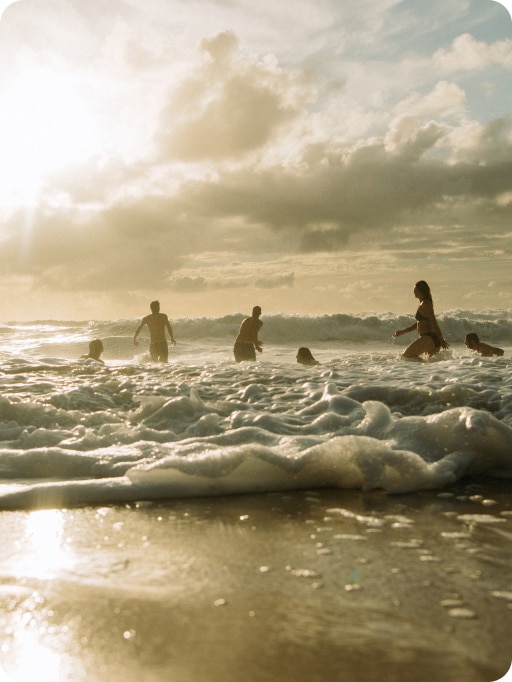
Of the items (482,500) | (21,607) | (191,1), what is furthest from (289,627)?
(191,1)

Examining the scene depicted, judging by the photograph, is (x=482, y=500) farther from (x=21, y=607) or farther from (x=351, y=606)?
(x=21, y=607)

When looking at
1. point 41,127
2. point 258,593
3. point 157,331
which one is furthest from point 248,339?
point 258,593

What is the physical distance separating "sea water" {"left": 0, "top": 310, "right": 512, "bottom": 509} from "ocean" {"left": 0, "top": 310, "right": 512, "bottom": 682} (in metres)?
0.02

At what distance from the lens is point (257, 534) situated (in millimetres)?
2418

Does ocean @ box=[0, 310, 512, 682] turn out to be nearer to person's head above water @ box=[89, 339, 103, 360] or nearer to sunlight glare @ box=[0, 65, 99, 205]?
sunlight glare @ box=[0, 65, 99, 205]

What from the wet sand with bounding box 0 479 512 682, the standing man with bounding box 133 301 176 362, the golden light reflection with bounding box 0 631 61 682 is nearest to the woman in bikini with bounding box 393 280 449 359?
the standing man with bounding box 133 301 176 362

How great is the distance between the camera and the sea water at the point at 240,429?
10.1 ft

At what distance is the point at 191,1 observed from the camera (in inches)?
193

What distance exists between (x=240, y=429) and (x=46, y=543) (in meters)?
1.77

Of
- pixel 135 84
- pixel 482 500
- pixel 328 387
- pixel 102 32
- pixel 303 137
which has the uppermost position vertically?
pixel 102 32

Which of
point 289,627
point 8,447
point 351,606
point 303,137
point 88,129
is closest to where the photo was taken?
point 289,627

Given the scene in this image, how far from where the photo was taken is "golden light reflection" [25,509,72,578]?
2.08m

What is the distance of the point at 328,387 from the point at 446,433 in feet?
5.28

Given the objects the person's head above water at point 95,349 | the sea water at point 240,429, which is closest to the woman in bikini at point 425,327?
the sea water at point 240,429
